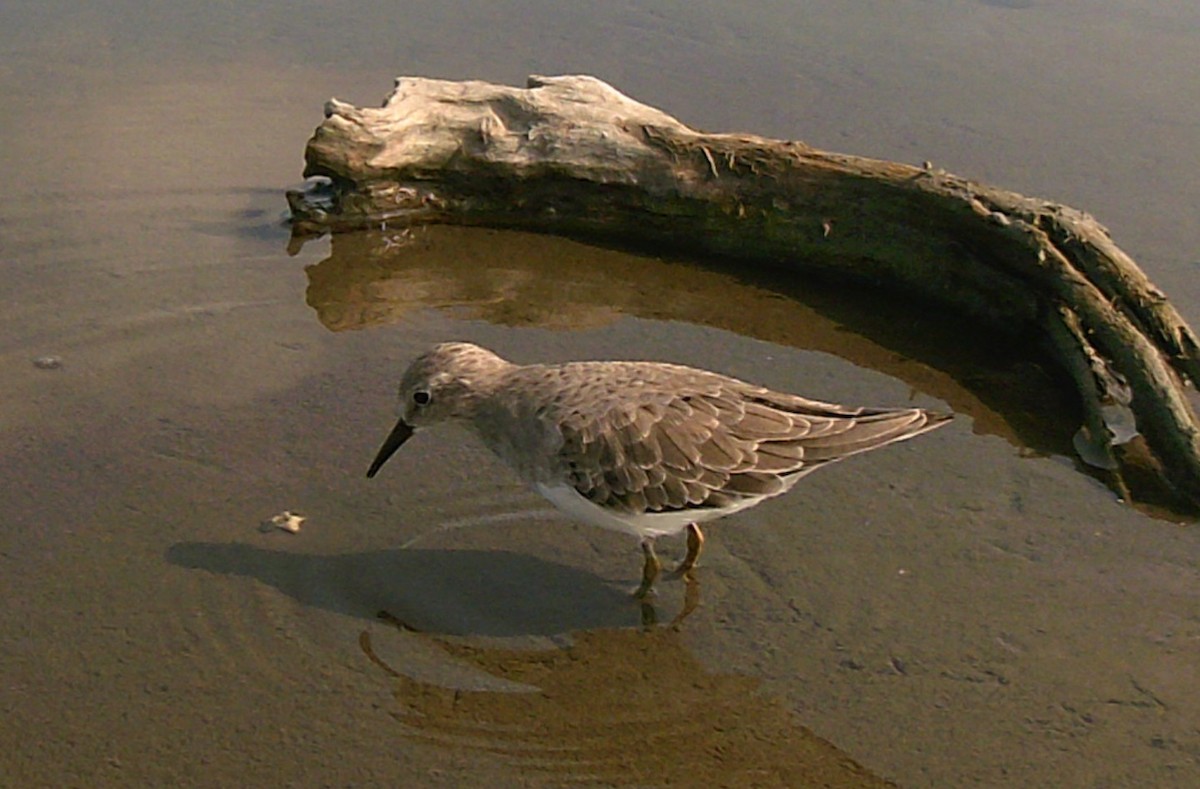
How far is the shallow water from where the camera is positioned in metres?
5.65

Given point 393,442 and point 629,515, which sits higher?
point 629,515

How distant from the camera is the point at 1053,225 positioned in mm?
8203

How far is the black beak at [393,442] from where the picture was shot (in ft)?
22.4

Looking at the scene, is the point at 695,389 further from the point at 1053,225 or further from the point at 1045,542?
the point at 1053,225

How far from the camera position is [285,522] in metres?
6.79

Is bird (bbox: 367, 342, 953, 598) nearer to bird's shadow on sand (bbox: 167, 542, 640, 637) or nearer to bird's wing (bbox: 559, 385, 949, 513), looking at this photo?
bird's wing (bbox: 559, 385, 949, 513)

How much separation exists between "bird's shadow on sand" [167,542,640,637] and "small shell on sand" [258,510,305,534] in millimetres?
167

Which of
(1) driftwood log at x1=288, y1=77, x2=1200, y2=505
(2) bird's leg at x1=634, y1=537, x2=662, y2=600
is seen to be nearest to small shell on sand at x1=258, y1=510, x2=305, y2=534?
(2) bird's leg at x1=634, y1=537, x2=662, y2=600

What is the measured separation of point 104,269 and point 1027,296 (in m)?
5.74

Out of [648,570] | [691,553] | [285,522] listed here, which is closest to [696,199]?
[691,553]

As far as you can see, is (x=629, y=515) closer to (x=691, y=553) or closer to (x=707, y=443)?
(x=707, y=443)

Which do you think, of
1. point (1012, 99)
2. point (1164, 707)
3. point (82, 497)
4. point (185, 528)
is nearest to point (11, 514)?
point (82, 497)

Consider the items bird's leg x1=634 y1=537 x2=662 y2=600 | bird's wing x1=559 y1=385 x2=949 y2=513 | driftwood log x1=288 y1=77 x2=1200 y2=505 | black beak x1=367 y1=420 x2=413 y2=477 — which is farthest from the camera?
driftwood log x1=288 y1=77 x2=1200 y2=505

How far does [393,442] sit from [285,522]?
2.08 feet
